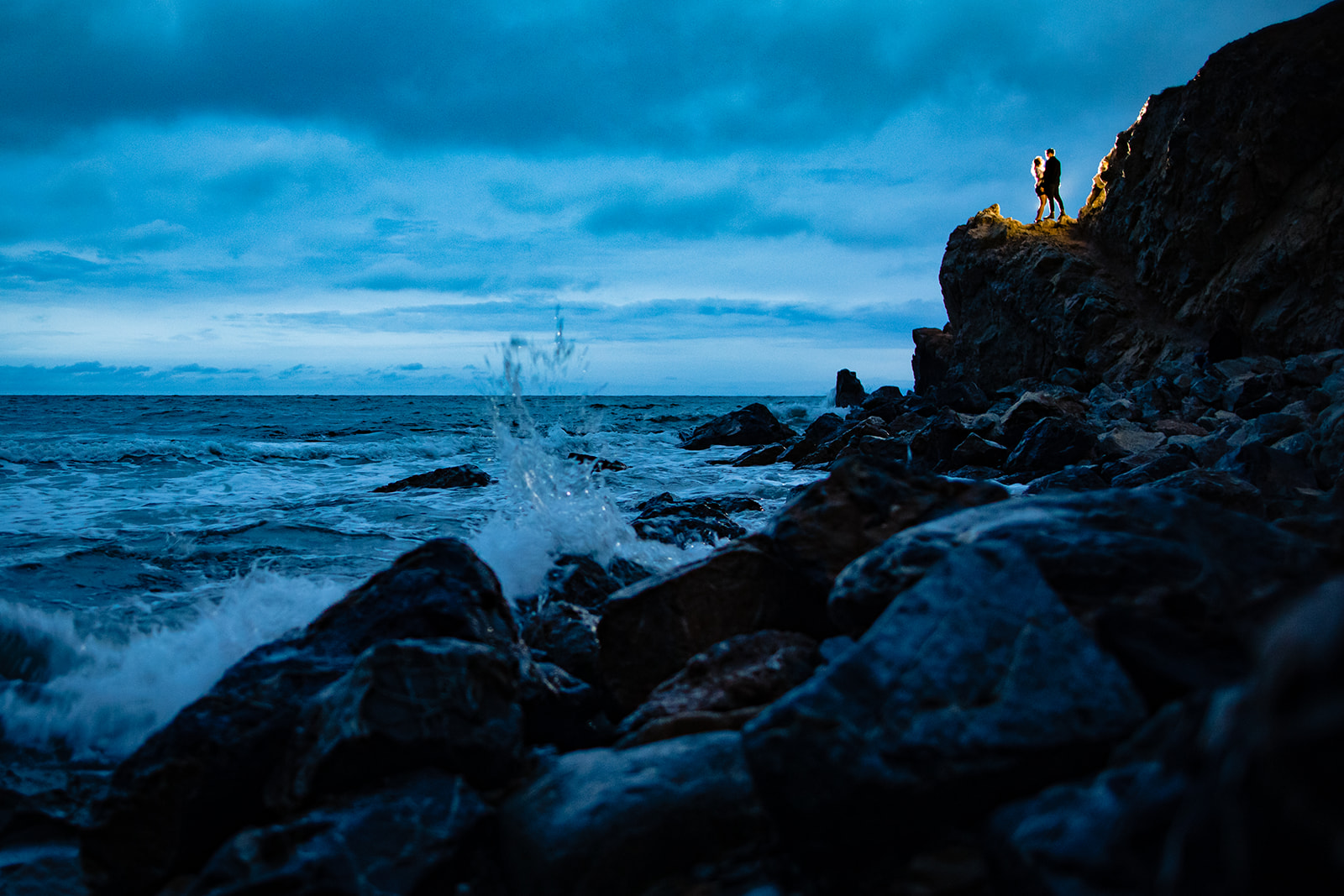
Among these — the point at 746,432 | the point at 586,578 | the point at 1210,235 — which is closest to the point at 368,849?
the point at 586,578

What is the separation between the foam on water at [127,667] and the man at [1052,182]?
24563mm

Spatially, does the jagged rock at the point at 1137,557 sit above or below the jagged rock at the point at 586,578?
above

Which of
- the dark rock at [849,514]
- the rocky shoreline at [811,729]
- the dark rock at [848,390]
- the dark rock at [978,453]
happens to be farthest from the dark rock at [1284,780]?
the dark rock at [848,390]

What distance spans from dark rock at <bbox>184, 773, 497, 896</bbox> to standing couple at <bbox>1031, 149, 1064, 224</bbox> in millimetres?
25924

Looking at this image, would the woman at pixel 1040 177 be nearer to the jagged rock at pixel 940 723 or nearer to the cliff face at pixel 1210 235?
the cliff face at pixel 1210 235

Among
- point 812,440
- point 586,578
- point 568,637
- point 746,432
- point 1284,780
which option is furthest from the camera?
point 746,432

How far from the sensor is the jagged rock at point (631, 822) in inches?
72.4

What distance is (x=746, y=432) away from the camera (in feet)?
63.7

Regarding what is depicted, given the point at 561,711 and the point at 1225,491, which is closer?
the point at 561,711

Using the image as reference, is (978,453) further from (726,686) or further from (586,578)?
(726,686)

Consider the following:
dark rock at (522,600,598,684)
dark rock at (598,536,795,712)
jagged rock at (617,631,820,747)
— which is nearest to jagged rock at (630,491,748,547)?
dark rock at (522,600,598,684)

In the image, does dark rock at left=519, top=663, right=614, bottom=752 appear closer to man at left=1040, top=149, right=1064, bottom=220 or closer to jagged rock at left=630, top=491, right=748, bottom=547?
jagged rock at left=630, top=491, right=748, bottom=547

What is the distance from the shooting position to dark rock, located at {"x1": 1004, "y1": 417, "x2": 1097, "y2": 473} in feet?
29.7

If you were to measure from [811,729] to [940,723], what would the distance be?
285 mm
